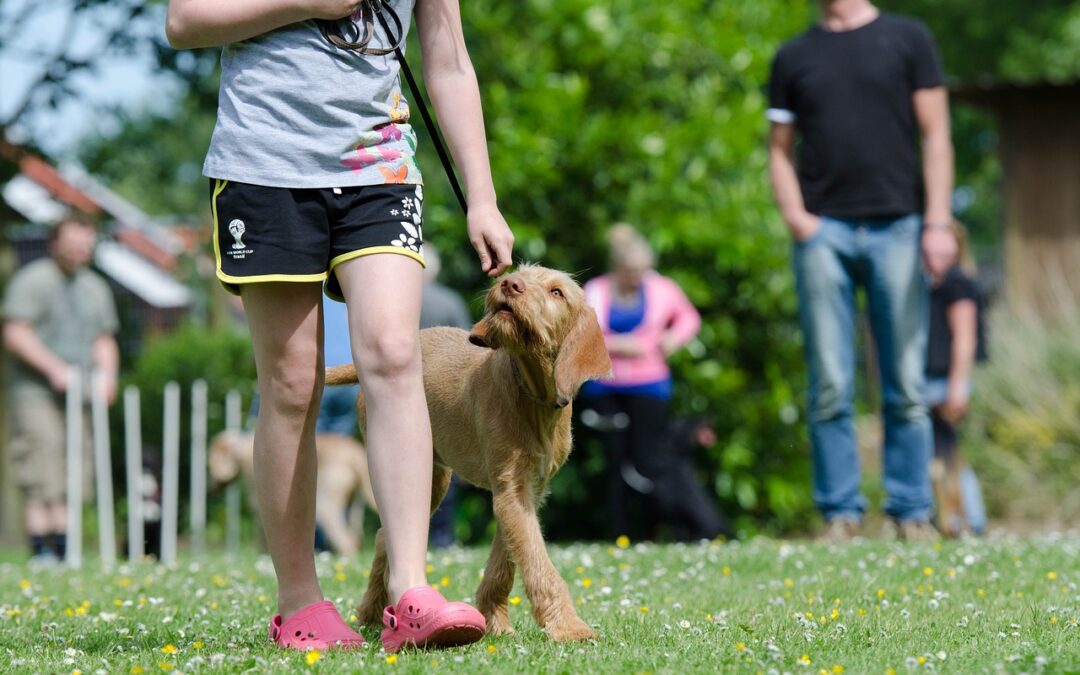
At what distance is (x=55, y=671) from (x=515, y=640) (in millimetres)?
1271

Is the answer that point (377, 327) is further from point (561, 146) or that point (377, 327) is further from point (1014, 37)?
point (1014, 37)

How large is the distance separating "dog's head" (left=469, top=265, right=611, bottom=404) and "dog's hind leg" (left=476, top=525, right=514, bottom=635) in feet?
1.82

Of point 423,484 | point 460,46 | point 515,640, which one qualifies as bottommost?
point 515,640

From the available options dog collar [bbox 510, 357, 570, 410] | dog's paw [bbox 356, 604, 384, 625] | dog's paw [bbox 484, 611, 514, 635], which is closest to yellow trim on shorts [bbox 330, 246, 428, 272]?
dog collar [bbox 510, 357, 570, 410]


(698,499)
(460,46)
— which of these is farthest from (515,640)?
(698,499)

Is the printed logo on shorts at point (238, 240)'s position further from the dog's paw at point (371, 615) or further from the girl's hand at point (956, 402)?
the girl's hand at point (956, 402)

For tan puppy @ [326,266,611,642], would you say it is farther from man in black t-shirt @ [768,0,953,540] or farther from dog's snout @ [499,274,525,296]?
man in black t-shirt @ [768,0,953,540]

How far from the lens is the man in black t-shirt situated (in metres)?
7.09

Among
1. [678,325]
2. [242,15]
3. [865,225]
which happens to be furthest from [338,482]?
[242,15]

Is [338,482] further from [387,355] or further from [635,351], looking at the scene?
[387,355]

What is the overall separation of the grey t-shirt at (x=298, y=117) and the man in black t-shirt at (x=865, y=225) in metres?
3.78

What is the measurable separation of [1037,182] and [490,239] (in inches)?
530

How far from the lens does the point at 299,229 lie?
12.2ft

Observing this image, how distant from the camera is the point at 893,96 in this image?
23.6 ft
